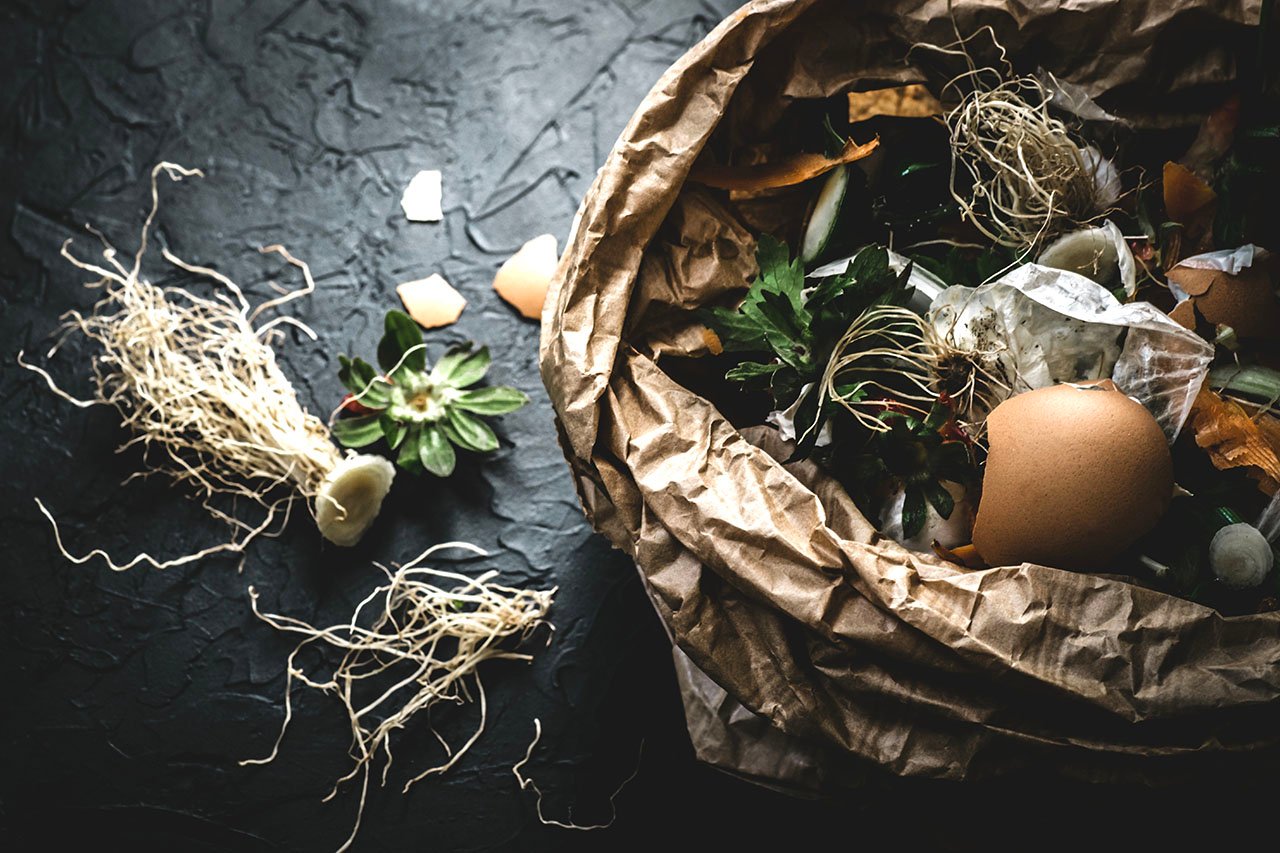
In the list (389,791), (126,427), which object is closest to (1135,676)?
(389,791)

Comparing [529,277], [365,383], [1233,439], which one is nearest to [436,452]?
[365,383]

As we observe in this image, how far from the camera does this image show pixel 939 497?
0.80 m

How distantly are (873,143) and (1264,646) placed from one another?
503mm

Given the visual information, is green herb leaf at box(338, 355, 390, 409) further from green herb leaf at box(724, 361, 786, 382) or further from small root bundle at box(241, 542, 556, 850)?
green herb leaf at box(724, 361, 786, 382)

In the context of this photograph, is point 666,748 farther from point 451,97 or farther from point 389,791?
point 451,97

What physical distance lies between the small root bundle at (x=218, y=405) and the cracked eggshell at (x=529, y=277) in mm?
230

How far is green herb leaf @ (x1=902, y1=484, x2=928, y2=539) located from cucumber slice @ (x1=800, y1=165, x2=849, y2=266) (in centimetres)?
23

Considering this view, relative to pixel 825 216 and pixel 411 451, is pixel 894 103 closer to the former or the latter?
pixel 825 216

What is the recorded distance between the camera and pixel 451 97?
122cm

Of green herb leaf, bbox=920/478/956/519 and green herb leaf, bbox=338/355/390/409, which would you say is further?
green herb leaf, bbox=338/355/390/409

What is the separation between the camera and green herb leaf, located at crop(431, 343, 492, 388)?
1096mm

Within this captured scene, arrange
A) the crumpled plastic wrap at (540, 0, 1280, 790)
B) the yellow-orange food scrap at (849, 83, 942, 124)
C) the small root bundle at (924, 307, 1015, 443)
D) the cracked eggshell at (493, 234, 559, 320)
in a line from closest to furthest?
the crumpled plastic wrap at (540, 0, 1280, 790) < the small root bundle at (924, 307, 1015, 443) < the yellow-orange food scrap at (849, 83, 942, 124) < the cracked eggshell at (493, 234, 559, 320)

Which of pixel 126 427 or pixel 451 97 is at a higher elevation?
pixel 451 97

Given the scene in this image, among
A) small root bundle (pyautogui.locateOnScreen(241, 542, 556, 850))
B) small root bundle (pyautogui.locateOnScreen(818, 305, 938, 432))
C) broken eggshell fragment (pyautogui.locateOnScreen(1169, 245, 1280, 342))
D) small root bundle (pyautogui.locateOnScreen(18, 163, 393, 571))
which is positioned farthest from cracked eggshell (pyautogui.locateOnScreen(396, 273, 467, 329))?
broken eggshell fragment (pyautogui.locateOnScreen(1169, 245, 1280, 342))
